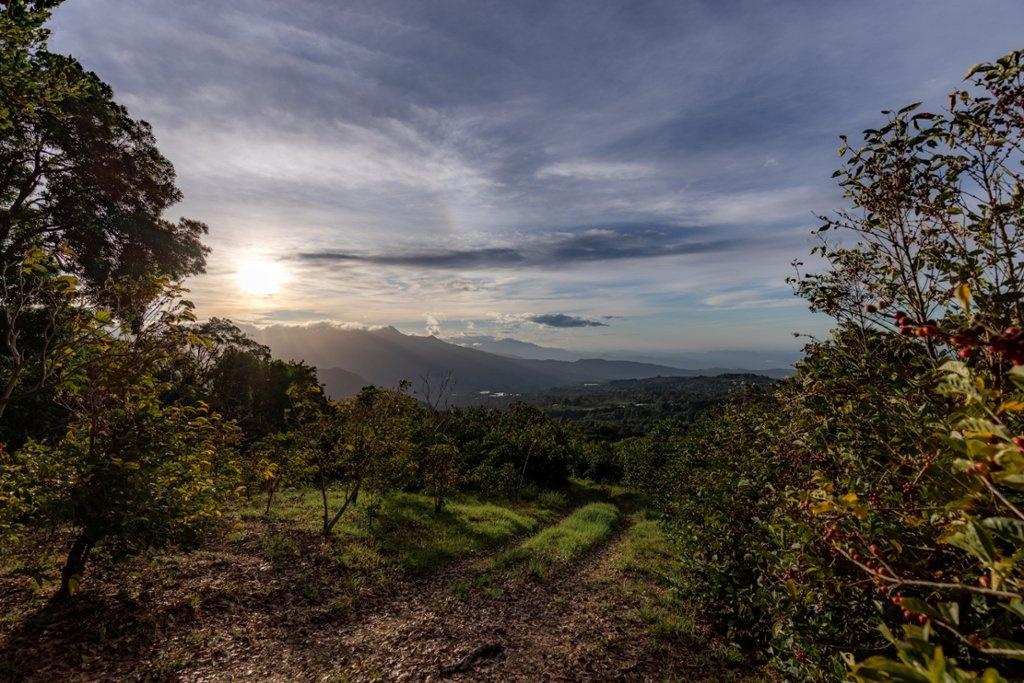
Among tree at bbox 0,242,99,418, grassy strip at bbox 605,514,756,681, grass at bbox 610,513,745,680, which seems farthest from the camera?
grass at bbox 610,513,745,680

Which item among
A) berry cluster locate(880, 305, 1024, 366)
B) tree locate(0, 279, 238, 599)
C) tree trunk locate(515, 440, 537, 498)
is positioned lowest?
tree trunk locate(515, 440, 537, 498)

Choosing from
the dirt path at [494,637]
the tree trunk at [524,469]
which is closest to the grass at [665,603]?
the dirt path at [494,637]

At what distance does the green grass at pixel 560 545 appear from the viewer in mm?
16906

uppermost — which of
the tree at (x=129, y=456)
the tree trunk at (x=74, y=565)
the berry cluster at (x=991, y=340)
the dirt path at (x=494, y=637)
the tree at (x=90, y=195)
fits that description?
the tree at (x=90, y=195)

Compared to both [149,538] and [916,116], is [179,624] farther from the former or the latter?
[916,116]

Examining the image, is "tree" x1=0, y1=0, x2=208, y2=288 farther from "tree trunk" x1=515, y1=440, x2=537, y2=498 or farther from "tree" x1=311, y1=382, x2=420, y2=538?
"tree trunk" x1=515, y1=440, x2=537, y2=498

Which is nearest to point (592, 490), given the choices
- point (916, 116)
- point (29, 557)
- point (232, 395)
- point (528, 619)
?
point (528, 619)

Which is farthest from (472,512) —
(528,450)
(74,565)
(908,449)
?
(908,449)

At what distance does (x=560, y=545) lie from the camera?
1970 centimetres

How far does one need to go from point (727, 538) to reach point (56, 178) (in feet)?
97.2

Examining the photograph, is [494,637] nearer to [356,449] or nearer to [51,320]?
[356,449]

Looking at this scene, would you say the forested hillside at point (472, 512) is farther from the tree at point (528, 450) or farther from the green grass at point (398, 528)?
the tree at point (528, 450)

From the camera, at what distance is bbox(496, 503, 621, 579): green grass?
16906 mm

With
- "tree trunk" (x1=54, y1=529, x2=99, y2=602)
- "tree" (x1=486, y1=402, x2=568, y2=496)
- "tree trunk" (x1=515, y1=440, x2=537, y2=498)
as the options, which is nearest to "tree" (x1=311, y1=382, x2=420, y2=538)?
"tree trunk" (x1=54, y1=529, x2=99, y2=602)
